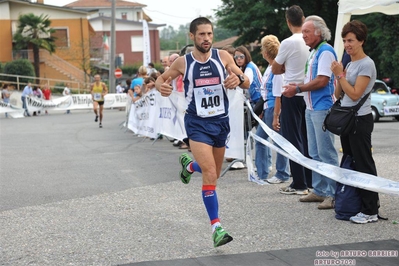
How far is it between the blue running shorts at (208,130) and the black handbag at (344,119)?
120cm

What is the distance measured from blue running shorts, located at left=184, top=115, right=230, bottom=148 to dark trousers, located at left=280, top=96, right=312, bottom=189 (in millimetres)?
2208

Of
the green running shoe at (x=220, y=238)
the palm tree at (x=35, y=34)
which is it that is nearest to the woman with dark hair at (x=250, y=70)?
the green running shoe at (x=220, y=238)

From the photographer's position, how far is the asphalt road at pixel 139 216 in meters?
6.41

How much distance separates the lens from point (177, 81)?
15141 millimetres

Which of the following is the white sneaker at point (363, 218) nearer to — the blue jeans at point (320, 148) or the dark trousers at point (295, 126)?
the blue jeans at point (320, 148)

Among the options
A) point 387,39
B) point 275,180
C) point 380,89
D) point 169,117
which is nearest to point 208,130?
point 275,180

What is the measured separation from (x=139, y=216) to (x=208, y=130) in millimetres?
1723

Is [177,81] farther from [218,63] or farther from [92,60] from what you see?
[92,60]

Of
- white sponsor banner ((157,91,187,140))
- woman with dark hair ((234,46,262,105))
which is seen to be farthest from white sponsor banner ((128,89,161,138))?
woman with dark hair ((234,46,262,105))

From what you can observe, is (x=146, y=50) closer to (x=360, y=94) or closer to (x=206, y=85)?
(x=360, y=94)

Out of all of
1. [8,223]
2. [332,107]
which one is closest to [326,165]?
[332,107]

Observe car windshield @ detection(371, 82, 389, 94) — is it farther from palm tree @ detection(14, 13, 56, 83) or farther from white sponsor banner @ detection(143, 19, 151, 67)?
palm tree @ detection(14, 13, 56, 83)

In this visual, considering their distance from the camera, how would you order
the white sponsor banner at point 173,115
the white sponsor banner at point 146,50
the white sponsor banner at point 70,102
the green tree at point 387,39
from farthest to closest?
the white sponsor banner at point 146,50, the white sponsor banner at point 70,102, the green tree at point 387,39, the white sponsor banner at point 173,115

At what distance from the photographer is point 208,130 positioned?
6.74 meters
